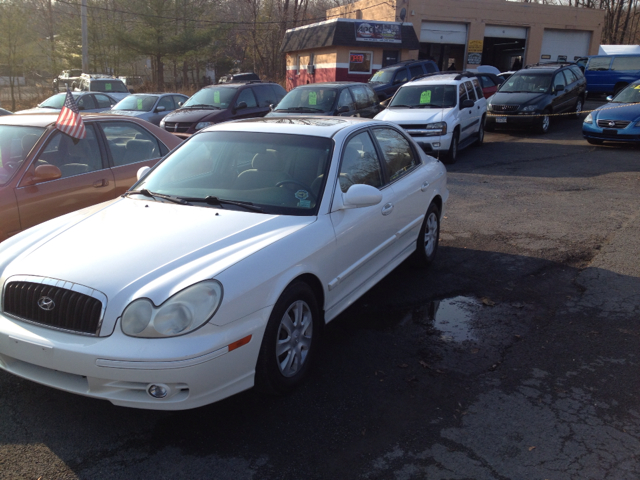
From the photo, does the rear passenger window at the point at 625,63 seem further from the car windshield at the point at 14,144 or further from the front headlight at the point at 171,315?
the front headlight at the point at 171,315

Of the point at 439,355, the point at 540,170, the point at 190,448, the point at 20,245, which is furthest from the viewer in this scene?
the point at 540,170

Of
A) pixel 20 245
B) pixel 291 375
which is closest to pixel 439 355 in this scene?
pixel 291 375

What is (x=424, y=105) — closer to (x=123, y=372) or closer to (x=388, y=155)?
Answer: (x=388, y=155)

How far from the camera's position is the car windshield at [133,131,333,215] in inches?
159

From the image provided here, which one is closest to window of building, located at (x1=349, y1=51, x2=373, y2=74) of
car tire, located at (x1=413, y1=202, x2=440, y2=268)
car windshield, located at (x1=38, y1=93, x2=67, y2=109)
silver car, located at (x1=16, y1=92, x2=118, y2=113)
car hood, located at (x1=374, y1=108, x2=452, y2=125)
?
silver car, located at (x1=16, y1=92, x2=118, y2=113)

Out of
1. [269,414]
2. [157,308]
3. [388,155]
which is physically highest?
[388,155]

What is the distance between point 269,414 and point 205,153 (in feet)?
7.44

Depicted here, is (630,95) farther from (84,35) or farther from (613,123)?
(84,35)

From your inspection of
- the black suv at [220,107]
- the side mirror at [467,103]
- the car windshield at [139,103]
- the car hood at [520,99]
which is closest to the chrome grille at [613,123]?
the car hood at [520,99]

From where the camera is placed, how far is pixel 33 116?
19.4ft

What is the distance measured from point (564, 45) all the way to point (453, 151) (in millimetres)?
30365

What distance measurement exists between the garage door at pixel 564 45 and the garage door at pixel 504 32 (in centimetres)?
157

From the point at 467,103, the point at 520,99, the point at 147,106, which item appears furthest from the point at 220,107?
the point at 520,99

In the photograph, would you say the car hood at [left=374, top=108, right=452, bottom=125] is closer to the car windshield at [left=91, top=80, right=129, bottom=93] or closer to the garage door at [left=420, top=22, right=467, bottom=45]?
the car windshield at [left=91, top=80, right=129, bottom=93]
